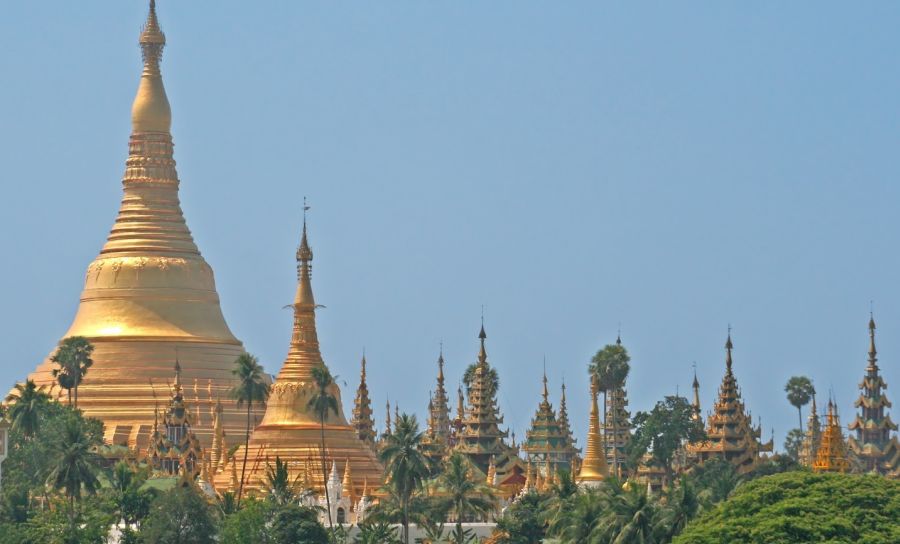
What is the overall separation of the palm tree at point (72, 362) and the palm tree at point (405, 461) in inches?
1279

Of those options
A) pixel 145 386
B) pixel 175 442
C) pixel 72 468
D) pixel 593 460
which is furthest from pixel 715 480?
pixel 145 386

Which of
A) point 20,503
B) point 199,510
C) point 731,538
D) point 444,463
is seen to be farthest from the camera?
point 444,463

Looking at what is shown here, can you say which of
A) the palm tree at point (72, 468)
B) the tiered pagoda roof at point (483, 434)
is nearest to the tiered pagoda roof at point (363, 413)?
the tiered pagoda roof at point (483, 434)

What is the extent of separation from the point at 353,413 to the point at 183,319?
41.7 feet

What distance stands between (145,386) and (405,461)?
37444 millimetres

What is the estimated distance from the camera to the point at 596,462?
12619 cm

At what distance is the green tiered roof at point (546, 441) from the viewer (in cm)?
15238

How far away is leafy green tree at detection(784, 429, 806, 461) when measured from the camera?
18288 cm

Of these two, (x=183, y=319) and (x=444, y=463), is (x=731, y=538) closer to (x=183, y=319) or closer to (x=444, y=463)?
(x=444, y=463)

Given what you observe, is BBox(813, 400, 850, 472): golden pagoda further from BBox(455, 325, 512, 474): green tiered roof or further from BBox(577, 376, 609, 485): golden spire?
BBox(455, 325, 512, 474): green tiered roof

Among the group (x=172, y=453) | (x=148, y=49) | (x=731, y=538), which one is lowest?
(x=731, y=538)

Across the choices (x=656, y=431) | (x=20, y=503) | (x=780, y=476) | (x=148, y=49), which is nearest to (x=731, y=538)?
(x=780, y=476)

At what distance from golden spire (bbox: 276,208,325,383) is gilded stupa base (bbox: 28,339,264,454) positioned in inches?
411

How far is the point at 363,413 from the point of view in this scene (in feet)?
506
